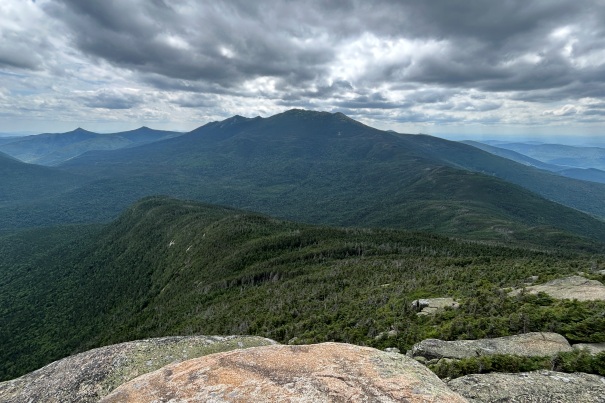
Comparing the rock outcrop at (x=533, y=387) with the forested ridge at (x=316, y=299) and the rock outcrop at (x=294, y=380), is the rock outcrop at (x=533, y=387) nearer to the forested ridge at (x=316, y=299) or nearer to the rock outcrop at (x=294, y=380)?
the rock outcrop at (x=294, y=380)

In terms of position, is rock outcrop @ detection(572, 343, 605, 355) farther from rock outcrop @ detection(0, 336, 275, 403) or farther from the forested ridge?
rock outcrop @ detection(0, 336, 275, 403)

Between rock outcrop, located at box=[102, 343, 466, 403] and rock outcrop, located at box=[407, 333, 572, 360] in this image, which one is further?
rock outcrop, located at box=[407, 333, 572, 360]

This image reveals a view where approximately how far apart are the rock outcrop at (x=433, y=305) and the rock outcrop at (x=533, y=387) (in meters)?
25.9

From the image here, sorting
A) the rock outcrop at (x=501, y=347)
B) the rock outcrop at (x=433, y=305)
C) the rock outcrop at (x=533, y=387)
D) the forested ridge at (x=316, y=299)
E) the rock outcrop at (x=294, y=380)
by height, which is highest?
the rock outcrop at (x=294, y=380)

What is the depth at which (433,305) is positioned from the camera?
152 feet

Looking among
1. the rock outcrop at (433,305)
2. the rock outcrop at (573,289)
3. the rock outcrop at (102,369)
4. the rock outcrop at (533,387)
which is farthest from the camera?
the rock outcrop at (433,305)

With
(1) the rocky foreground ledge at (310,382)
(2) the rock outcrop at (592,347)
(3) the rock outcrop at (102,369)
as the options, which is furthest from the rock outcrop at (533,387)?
(3) the rock outcrop at (102,369)

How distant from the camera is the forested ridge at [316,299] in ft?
116

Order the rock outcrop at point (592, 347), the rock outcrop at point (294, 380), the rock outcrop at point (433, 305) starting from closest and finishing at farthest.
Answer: the rock outcrop at point (294, 380) → the rock outcrop at point (592, 347) → the rock outcrop at point (433, 305)

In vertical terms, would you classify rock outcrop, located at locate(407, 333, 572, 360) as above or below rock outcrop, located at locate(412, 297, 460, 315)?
above

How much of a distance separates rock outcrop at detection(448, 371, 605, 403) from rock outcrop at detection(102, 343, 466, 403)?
2.77 m

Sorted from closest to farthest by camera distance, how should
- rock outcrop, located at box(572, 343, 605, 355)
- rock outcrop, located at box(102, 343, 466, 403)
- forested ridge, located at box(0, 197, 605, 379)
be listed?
rock outcrop, located at box(102, 343, 466, 403) < rock outcrop, located at box(572, 343, 605, 355) < forested ridge, located at box(0, 197, 605, 379)

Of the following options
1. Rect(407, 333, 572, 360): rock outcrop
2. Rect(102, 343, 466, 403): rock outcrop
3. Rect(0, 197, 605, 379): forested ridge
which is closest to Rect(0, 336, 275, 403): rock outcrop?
Rect(102, 343, 466, 403): rock outcrop

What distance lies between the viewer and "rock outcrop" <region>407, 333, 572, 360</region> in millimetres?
21875
